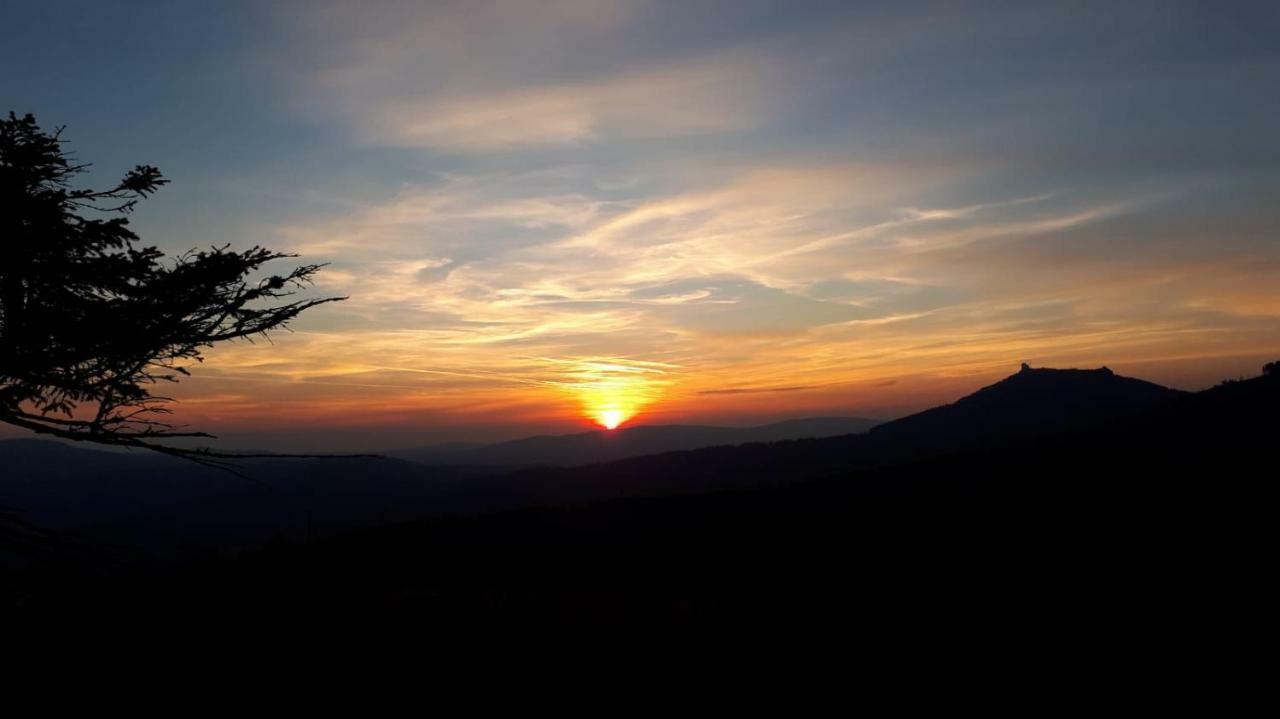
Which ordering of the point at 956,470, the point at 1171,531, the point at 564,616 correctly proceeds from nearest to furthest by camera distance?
the point at 564,616
the point at 1171,531
the point at 956,470

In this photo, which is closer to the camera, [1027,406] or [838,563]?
[838,563]

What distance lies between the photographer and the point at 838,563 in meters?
16.5

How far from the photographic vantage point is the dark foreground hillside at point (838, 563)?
12.1 m

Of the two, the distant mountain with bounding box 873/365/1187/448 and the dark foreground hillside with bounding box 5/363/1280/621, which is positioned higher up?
the distant mountain with bounding box 873/365/1187/448

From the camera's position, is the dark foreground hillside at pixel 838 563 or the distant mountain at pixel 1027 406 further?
the distant mountain at pixel 1027 406

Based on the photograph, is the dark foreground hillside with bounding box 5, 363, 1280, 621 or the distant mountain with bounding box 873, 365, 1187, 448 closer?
the dark foreground hillside with bounding box 5, 363, 1280, 621

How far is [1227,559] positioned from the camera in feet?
42.8

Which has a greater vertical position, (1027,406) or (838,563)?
(1027,406)

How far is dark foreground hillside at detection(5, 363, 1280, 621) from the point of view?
39.8 ft

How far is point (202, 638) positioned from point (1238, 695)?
16.0 m

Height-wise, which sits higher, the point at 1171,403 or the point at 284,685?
the point at 1171,403

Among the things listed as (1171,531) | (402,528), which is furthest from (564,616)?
(402,528)

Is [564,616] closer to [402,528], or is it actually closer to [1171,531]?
[1171,531]

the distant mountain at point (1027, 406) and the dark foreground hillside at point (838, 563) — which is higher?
the distant mountain at point (1027, 406)
